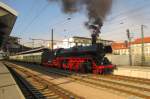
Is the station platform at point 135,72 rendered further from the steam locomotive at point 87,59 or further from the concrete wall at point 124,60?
the concrete wall at point 124,60

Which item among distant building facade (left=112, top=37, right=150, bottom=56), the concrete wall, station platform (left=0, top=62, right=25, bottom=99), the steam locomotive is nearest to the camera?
station platform (left=0, top=62, right=25, bottom=99)

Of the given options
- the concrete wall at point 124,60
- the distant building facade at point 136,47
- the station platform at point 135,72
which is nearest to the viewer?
the station platform at point 135,72

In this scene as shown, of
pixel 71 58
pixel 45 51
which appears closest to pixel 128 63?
pixel 45 51

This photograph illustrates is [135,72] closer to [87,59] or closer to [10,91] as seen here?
[87,59]

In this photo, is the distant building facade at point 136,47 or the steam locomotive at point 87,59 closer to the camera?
the steam locomotive at point 87,59

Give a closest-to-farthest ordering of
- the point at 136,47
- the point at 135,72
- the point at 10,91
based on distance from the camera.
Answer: the point at 10,91 → the point at 135,72 → the point at 136,47

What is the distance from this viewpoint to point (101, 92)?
14.8 meters

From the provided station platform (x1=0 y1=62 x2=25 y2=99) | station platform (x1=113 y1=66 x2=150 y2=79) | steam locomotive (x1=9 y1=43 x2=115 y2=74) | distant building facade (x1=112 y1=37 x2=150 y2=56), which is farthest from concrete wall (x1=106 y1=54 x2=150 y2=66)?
station platform (x1=0 y1=62 x2=25 y2=99)

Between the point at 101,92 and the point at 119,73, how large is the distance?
491 inches

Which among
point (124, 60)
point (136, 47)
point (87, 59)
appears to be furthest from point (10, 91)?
point (136, 47)

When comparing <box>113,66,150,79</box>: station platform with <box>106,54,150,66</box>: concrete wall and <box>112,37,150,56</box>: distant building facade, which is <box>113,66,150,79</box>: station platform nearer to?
<box>106,54,150,66</box>: concrete wall

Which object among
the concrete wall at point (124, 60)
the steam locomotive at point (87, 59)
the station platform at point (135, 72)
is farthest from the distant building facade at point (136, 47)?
the station platform at point (135, 72)

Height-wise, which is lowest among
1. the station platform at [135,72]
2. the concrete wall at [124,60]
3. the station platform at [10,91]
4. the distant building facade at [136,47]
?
the station platform at [10,91]

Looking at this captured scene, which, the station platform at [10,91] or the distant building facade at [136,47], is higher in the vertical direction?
the distant building facade at [136,47]
